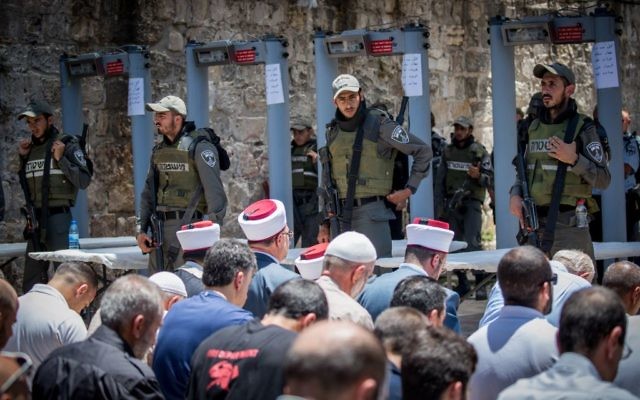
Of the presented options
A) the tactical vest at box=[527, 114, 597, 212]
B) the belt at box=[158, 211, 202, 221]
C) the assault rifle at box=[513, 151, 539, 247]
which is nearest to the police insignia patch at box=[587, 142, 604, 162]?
the tactical vest at box=[527, 114, 597, 212]

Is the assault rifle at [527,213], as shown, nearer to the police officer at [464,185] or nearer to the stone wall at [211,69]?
the police officer at [464,185]

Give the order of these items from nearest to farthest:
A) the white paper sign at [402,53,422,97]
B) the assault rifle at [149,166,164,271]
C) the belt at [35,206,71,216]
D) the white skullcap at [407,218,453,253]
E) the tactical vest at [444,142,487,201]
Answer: the white skullcap at [407,218,453,253]
the assault rifle at [149,166,164,271]
the white paper sign at [402,53,422,97]
the belt at [35,206,71,216]
the tactical vest at [444,142,487,201]

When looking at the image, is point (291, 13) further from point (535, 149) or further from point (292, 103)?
point (535, 149)

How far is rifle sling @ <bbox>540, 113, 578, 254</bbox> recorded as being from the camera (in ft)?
26.5

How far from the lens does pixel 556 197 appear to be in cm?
807

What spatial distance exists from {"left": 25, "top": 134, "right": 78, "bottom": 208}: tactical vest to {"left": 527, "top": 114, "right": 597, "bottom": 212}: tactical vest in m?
3.72

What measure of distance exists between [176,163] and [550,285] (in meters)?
4.45

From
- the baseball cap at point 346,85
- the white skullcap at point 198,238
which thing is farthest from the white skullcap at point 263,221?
the baseball cap at point 346,85

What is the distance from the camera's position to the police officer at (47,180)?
394 inches

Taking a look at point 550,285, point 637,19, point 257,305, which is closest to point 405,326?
point 550,285

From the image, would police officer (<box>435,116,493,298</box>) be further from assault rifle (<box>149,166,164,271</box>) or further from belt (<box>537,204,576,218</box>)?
belt (<box>537,204,576,218</box>)

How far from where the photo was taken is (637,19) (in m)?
16.8

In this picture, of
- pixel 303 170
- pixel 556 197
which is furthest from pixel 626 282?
pixel 303 170

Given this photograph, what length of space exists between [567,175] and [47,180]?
4048 millimetres
